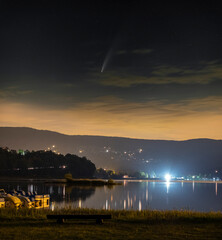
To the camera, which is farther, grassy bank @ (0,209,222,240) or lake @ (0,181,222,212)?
lake @ (0,181,222,212)

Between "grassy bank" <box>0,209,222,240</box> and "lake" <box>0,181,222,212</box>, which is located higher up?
"grassy bank" <box>0,209,222,240</box>

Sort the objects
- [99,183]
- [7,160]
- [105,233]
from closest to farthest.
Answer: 1. [105,233]
2. [99,183]
3. [7,160]

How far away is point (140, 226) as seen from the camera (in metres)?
21.0

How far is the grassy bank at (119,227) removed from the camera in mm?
18230

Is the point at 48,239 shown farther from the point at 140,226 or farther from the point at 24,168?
the point at 24,168

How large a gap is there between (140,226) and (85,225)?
2771 mm

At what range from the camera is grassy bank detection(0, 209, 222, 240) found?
718 inches

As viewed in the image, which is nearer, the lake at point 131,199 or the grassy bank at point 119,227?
the grassy bank at point 119,227

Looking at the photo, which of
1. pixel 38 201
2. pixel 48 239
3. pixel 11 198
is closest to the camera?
pixel 48 239

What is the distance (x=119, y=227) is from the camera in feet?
67.9

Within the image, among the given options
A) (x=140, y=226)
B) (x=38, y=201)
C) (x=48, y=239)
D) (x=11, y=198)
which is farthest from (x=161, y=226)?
(x=38, y=201)

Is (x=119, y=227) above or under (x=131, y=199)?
above

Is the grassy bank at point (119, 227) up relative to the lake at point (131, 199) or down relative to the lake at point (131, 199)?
up

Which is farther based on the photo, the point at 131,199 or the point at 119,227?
the point at 131,199
